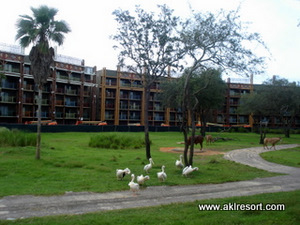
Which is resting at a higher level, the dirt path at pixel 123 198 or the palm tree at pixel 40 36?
the palm tree at pixel 40 36

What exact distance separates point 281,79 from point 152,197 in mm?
47305

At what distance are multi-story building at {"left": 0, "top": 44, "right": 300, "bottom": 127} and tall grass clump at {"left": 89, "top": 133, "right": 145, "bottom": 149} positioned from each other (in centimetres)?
1818

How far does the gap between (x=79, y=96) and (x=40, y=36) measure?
48440 mm

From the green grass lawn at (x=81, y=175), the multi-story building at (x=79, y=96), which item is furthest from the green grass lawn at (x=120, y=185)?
the multi-story building at (x=79, y=96)

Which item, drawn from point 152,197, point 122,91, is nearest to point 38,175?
point 152,197

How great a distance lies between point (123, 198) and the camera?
9477 millimetres

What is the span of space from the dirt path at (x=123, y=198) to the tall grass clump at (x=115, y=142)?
15947mm

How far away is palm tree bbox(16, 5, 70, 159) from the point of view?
17125mm

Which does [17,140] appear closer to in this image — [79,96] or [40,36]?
[40,36]

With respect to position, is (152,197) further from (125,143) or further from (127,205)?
(125,143)

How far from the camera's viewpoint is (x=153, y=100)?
250ft

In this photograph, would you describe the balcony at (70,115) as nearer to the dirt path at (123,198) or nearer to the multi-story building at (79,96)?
the multi-story building at (79,96)

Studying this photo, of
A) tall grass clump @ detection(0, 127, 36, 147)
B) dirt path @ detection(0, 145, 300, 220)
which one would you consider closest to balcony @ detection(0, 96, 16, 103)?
tall grass clump @ detection(0, 127, 36, 147)

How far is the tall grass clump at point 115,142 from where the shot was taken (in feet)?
89.8
